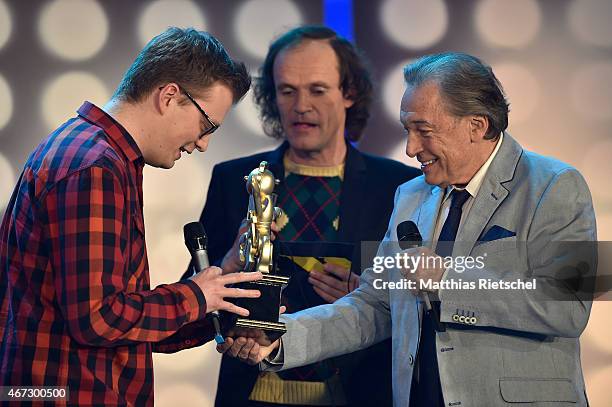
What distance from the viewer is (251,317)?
2.35m

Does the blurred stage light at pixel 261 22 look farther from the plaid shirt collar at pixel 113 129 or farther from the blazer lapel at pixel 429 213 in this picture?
the plaid shirt collar at pixel 113 129

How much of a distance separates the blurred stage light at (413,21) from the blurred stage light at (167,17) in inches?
34.8

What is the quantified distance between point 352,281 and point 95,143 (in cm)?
121

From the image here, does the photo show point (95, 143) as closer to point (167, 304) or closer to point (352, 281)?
point (167, 304)

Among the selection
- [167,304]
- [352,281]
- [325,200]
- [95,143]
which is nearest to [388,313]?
[352,281]

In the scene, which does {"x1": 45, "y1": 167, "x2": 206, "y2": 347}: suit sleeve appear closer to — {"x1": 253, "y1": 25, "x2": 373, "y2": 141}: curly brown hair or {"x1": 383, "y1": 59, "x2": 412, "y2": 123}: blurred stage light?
{"x1": 253, "y1": 25, "x2": 373, "y2": 141}: curly brown hair

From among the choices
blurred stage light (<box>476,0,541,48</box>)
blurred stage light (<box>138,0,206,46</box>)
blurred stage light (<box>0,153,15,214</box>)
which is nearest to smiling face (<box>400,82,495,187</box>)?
blurred stage light (<box>476,0,541,48</box>)

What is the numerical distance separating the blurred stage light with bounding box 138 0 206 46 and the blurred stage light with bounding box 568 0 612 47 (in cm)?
173

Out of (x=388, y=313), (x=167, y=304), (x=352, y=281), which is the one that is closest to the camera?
(x=167, y=304)

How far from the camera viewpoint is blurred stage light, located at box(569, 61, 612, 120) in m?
4.12

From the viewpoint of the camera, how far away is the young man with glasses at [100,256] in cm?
198

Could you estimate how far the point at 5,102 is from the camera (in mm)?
4145

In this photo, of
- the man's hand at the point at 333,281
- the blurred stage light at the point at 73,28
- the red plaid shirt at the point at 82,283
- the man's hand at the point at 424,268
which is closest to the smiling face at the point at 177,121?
the red plaid shirt at the point at 82,283

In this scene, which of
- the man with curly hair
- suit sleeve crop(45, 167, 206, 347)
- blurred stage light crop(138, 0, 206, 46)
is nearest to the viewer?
suit sleeve crop(45, 167, 206, 347)
